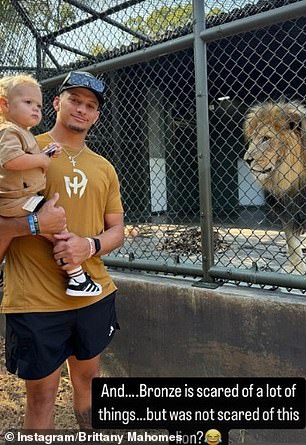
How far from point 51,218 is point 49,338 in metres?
0.56

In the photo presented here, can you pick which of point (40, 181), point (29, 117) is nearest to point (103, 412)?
point (40, 181)

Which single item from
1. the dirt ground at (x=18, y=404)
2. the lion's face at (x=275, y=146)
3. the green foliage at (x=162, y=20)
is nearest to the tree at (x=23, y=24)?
the green foliage at (x=162, y=20)

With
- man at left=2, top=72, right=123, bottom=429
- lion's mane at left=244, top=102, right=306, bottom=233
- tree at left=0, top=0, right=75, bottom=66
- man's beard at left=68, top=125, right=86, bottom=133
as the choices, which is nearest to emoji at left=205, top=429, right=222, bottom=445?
man at left=2, top=72, right=123, bottom=429

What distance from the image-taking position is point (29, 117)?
2.15 meters

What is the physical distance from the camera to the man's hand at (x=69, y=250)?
83.5 inches

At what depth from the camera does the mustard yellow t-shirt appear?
7.08 feet

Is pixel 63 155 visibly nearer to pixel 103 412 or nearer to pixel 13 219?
pixel 13 219

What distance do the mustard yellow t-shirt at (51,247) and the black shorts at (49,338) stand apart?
5 centimetres

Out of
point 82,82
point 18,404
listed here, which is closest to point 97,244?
point 82,82

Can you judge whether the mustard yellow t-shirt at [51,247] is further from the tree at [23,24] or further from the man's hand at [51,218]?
the tree at [23,24]

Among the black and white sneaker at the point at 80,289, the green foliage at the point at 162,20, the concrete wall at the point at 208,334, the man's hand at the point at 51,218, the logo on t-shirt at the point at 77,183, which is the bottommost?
the concrete wall at the point at 208,334

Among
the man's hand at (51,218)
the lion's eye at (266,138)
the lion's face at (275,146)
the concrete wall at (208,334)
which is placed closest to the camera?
the man's hand at (51,218)

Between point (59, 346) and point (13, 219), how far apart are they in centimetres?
64

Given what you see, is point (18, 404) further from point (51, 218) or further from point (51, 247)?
point (51, 218)
